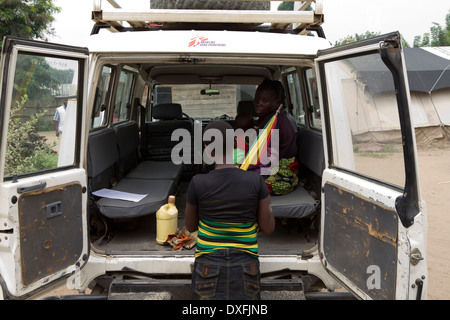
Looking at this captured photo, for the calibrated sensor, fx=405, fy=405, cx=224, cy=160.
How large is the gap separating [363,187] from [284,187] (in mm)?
1432

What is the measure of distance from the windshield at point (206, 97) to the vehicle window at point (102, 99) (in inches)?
70.6

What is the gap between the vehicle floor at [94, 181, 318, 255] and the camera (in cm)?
347

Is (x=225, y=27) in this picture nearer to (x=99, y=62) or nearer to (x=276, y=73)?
(x=99, y=62)

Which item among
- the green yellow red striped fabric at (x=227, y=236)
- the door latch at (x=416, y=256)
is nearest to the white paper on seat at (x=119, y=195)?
the green yellow red striped fabric at (x=227, y=236)

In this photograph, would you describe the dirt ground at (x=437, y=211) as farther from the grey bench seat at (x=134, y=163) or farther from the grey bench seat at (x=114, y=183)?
the grey bench seat at (x=134, y=163)

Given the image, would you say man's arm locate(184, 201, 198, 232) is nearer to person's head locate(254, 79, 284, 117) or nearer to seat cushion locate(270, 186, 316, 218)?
seat cushion locate(270, 186, 316, 218)

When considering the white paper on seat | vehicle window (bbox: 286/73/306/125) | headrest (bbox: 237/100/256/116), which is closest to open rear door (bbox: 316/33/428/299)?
the white paper on seat

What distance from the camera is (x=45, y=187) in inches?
106

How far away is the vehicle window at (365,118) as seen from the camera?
7.81 ft

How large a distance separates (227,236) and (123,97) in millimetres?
3786

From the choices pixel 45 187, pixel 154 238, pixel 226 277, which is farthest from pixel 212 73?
pixel 226 277

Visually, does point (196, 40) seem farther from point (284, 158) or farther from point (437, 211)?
point (437, 211)

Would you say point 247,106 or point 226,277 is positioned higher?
point 247,106

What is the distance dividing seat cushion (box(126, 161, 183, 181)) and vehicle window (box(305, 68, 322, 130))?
6.05ft
